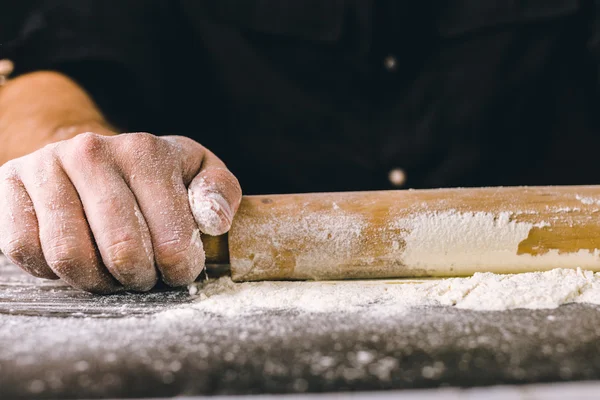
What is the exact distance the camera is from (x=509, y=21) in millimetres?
1461

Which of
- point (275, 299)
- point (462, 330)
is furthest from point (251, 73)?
point (462, 330)

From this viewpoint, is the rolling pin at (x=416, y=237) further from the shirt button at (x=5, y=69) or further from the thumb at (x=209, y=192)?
the shirt button at (x=5, y=69)

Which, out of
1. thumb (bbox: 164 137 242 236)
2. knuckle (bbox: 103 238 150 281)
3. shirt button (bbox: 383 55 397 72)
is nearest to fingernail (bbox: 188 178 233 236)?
thumb (bbox: 164 137 242 236)

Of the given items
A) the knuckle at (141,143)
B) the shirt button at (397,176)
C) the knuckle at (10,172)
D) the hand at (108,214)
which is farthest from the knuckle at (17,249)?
the shirt button at (397,176)

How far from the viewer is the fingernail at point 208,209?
766 mm

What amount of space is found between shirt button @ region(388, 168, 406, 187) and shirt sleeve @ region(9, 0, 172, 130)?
784 millimetres

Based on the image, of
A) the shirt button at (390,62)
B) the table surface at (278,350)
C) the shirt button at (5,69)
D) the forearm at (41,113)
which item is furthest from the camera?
the shirt button at (390,62)

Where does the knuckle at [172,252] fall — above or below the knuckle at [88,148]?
below

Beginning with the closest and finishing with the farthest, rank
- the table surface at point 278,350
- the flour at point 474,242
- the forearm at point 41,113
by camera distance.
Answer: the table surface at point 278,350, the flour at point 474,242, the forearm at point 41,113

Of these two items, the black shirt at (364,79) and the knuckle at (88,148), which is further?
the black shirt at (364,79)

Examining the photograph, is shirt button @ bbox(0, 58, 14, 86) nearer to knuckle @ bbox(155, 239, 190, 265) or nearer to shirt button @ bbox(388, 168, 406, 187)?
knuckle @ bbox(155, 239, 190, 265)

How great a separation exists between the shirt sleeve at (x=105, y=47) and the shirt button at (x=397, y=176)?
0.78 meters

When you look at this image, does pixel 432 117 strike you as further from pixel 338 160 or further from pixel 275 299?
pixel 275 299

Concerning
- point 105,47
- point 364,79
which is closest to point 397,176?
point 364,79
